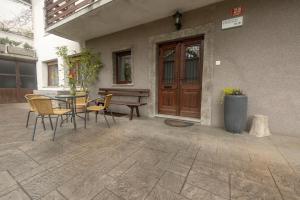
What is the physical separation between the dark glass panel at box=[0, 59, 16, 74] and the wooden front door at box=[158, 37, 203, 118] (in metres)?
8.76

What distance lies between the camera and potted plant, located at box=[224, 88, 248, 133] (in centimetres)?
297

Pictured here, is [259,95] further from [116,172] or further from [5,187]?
[5,187]

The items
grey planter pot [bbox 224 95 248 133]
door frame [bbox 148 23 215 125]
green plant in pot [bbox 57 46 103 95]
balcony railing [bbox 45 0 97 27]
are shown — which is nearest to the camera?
grey planter pot [bbox 224 95 248 133]

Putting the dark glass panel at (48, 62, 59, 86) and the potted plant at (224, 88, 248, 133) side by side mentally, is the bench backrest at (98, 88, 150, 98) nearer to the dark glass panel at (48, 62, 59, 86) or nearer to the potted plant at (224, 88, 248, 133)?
the potted plant at (224, 88, 248, 133)

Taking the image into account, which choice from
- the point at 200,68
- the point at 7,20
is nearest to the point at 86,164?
the point at 200,68

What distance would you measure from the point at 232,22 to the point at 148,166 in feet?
11.4

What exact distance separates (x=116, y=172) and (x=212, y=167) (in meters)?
1.19

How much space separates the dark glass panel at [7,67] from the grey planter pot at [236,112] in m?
10.7

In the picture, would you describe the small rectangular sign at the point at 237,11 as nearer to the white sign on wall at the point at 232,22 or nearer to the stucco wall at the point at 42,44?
the white sign on wall at the point at 232,22

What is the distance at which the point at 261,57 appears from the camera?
3023 mm

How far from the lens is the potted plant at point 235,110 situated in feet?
9.73

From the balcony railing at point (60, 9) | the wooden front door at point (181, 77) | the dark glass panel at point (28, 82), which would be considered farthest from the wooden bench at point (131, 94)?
the dark glass panel at point (28, 82)

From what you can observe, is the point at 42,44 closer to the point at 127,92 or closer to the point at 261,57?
the point at 127,92

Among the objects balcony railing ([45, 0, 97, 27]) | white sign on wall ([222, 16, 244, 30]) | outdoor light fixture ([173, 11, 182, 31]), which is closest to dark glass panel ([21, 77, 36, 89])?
balcony railing ([45, 0, 97, 27])
